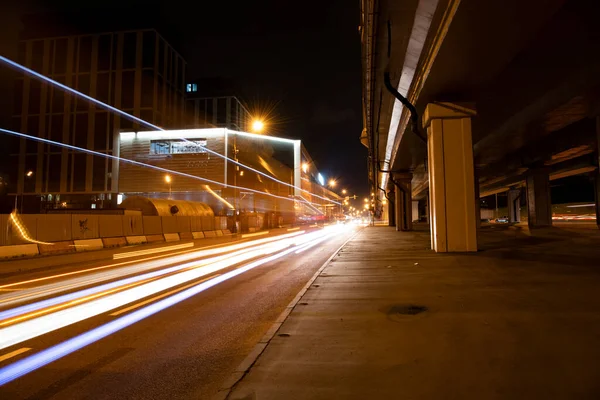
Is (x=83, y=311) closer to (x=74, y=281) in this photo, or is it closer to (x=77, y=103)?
(x=74, y=281)

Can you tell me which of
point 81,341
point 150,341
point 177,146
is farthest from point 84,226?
point 177,146

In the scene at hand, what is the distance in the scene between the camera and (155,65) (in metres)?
62.2

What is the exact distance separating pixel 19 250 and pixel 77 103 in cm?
5302

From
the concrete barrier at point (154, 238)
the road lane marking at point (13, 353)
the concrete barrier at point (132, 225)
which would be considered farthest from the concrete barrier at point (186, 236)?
the road lane marking at point (13, 353)

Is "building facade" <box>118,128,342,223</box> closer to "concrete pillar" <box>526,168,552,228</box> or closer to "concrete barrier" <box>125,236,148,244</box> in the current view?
"concrete barrier" <box>125,236,148,244</box>

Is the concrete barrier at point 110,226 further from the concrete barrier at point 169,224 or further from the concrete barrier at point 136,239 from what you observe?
the concrete barrier at point 169,224

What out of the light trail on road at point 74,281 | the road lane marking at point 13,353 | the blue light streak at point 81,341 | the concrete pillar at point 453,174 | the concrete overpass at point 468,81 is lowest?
the road lane marking at point 13,353

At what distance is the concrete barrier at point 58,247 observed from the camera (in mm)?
17625

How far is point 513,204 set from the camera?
5369 cm

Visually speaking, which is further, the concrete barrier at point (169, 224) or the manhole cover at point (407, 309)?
the concrete barrier at point (169, 224)

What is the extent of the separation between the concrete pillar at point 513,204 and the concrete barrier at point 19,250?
5184 cm

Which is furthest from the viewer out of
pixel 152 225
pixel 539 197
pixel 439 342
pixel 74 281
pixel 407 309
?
pixel 539 197

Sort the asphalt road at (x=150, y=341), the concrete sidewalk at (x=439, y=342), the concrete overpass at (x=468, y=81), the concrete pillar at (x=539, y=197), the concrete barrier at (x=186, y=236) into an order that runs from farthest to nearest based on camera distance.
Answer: the concrete pillar at (x=539, y=197)
the concrete barrier at (x=186, y=236)
the concrete overpass at (x=468, y=81)
the asphalt road at (x=150, y=341)
the concrete sidewalk at (x=439, y=342)

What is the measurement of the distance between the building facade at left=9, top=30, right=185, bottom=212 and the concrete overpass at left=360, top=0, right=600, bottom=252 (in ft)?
160
